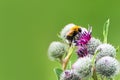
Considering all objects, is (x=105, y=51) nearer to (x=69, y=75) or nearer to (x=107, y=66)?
(x=107, y=66)

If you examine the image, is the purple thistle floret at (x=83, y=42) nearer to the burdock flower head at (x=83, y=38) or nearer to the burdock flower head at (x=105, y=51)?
the burdock flower head at (x=83, y=38)

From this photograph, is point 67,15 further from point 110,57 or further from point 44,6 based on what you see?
point 110,57

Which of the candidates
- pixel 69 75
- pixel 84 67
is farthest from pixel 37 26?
pixel 84 67

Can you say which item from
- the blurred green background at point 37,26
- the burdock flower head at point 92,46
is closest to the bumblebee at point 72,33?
the burdock flower head at point 92,46

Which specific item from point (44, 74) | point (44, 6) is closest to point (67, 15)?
point (44, 6)

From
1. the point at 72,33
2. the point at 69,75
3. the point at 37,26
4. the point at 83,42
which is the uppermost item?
the point at 37,26

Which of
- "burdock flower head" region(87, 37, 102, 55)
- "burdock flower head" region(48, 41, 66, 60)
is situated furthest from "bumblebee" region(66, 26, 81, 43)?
"burdock flower head" region(48, 41, 66, 60)

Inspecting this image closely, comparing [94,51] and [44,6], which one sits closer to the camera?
[94,51]
